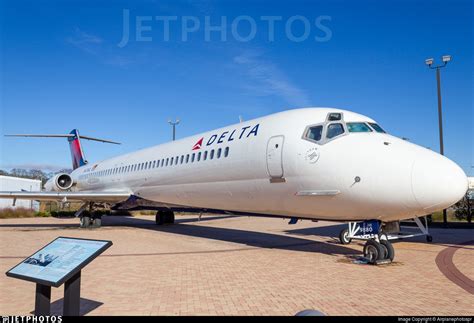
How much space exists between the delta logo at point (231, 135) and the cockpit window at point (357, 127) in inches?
110

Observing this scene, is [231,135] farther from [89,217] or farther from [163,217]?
[163,217]

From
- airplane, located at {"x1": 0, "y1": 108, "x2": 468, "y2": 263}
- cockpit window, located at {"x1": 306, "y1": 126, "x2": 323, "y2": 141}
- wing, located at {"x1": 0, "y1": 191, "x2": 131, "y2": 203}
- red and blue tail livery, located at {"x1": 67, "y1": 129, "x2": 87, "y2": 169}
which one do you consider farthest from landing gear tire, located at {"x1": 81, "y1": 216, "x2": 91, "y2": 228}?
cockpit window, located at {"x1": 306, "y1": 126, "x2": 323, "y2": 141}

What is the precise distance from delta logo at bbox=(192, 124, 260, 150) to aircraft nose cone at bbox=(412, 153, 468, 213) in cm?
466

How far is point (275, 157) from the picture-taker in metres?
9.83

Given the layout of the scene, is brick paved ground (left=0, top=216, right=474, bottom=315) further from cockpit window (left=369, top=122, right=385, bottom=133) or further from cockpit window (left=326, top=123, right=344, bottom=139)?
cockpit window (left=369, top=122, right=385, bottom=133)

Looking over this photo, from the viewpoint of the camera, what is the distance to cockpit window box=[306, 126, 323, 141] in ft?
30.3

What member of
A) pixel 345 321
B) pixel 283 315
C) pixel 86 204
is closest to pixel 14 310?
pixel 283 315

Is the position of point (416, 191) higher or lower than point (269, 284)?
higher

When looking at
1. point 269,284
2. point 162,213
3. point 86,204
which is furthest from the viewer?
point 162,213

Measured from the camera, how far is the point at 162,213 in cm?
2269

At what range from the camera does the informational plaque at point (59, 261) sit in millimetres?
4430

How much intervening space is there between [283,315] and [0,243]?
41.0ft

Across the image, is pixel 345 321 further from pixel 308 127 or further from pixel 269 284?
pixel 308 127

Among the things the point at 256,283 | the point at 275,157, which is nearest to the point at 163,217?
the point at 275,157
